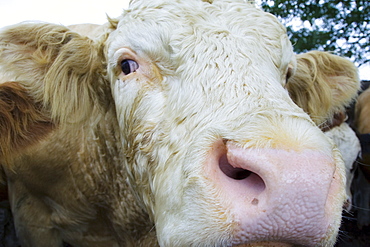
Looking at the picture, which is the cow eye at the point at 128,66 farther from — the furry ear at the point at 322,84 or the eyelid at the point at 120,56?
the furry ear at the point at 322,84

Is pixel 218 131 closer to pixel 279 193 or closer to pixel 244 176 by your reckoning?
pixel 244 176

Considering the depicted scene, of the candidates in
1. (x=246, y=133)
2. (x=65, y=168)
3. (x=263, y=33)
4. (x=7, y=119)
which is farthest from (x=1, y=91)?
(x=246, y=133)

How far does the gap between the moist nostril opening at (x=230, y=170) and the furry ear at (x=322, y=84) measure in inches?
77.1

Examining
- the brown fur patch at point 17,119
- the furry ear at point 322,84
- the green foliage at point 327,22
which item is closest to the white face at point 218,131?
the brown fur patch at point 17,119

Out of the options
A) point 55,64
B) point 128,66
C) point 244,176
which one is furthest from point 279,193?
point 55,64

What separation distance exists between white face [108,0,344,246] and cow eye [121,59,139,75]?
0.01 metres

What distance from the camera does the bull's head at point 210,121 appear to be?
1.35 metres

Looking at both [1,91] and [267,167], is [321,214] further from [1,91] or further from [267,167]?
[1,91]

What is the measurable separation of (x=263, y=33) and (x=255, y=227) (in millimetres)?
1258

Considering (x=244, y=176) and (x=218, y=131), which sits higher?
(x=218, y=131)

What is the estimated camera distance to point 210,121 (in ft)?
5.40

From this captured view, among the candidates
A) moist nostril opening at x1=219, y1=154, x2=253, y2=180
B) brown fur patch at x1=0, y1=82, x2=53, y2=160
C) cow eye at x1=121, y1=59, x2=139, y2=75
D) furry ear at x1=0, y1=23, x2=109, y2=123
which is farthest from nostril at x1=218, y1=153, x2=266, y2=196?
brown fur patch at x1=0, y1=82, x2=53, y2=160

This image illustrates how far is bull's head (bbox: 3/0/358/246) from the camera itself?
1350 mm

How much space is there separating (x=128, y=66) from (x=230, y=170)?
1061 millimetres
